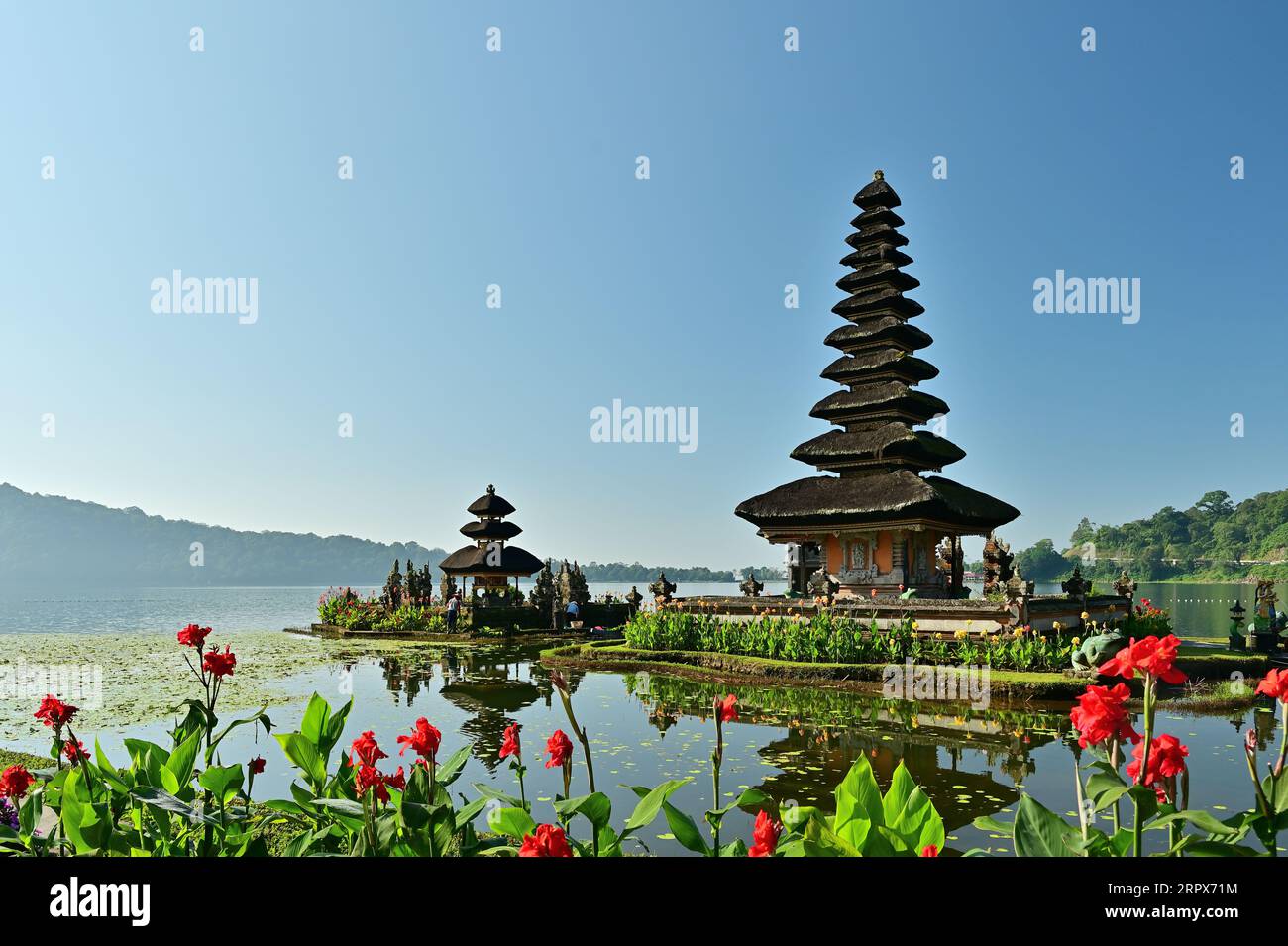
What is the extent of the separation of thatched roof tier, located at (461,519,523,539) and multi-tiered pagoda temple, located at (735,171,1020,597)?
1357 centimetres

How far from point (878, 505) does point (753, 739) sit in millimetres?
14972

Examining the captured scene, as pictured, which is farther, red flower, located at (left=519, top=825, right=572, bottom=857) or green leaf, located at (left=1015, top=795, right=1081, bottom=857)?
green leaf, located at (left=1015, top=795, right=1081, bottom=857)

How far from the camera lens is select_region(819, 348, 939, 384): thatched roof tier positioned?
2783 cm

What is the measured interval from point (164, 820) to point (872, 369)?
27.4m

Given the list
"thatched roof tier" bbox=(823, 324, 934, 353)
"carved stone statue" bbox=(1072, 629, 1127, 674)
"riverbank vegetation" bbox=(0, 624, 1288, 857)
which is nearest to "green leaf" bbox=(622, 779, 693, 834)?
"riverbank vegetation" bbox=(0, 624, 1288, 857)

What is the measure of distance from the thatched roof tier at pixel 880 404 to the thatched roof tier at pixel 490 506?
16066mm

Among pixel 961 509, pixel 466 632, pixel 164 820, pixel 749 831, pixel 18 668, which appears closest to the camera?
pixel 164 820

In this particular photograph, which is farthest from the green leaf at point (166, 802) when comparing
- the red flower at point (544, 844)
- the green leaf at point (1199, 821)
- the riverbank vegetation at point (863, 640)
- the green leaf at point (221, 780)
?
the riverbank vegetation at point (863, 640)

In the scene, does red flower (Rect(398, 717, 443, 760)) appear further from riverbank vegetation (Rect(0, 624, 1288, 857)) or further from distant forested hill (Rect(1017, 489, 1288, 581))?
distant forested hill (Rect(1017, 489, 1288, 581))

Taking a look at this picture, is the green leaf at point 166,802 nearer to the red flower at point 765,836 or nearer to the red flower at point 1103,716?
the red flower at point 765,836

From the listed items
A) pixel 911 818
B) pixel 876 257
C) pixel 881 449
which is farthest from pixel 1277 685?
pixel 876 257
